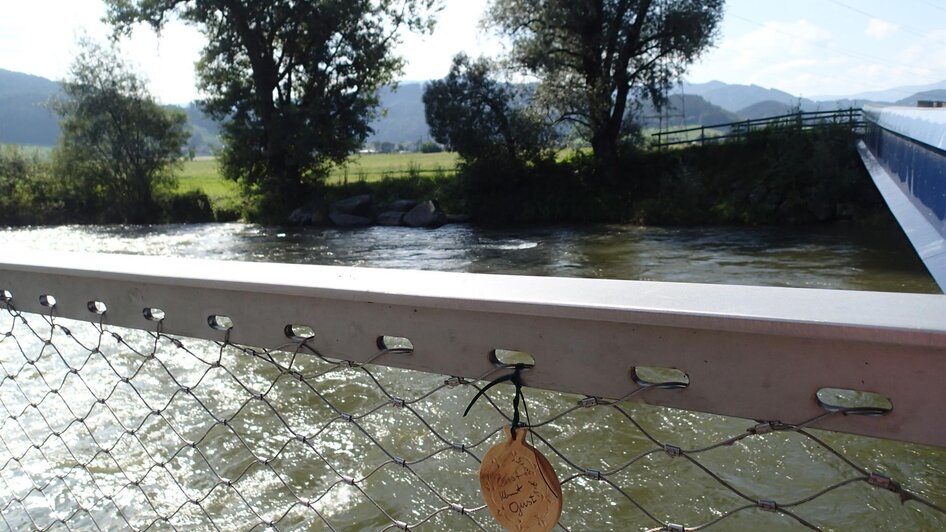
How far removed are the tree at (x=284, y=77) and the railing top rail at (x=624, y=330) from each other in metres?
23.4

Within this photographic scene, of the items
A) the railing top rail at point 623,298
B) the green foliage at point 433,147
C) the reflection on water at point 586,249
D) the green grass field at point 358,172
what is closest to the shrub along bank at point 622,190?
the green grass field at point 358,172

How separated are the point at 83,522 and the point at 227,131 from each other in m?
22.0

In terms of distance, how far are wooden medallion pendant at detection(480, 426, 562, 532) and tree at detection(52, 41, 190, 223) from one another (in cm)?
2688

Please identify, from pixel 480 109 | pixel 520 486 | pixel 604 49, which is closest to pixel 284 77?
pixel 480 109

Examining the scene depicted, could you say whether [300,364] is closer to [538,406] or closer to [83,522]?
[538,406]

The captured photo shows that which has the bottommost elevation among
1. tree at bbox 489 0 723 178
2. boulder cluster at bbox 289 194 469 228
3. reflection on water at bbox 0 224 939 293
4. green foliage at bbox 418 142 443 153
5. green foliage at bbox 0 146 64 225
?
reflection on water at bbox 0 224 939 293

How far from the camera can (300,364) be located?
24.6ft

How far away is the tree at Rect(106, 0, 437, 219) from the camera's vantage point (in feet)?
77.7

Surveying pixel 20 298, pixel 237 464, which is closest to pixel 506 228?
pixel 237 464

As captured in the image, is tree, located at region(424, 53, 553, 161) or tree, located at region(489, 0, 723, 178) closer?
tree, located at region(489, 0, 723, 178)

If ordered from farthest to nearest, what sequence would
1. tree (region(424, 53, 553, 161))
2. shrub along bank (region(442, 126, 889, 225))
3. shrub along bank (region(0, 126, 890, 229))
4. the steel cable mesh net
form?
tree (region(424, 53, 553, 161)) → shrub along bank (region(0, 126, 890, 229)) → shrub along bank (region(442, 126, 889, 225)) → the steel cable mesh net

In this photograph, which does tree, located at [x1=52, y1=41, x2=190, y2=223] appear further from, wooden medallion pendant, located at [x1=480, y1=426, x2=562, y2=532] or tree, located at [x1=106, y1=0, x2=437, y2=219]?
wooden medallion pendant, located at [x1=480, y1=426, x2=562, y2=532]

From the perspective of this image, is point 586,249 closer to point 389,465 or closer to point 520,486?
point 389,465

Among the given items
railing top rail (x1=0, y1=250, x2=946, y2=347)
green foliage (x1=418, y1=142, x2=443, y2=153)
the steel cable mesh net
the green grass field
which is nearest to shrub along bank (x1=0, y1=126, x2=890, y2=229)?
the green grass field
